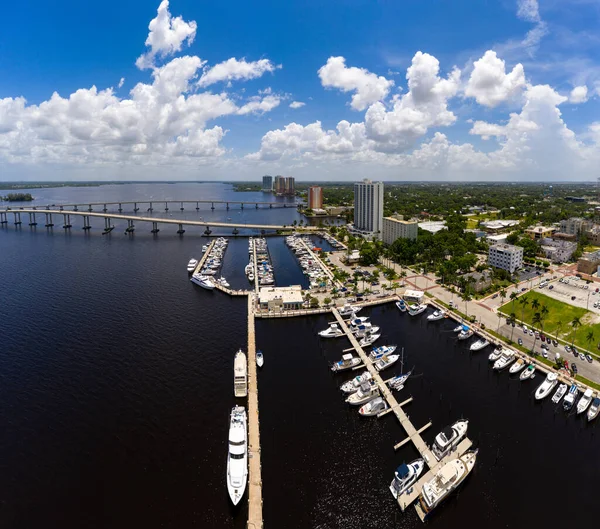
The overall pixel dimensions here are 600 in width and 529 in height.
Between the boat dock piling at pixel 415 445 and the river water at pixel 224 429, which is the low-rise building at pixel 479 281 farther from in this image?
the boat dock piling at pixel 415 445

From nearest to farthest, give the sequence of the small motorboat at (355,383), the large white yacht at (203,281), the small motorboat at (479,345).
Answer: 1. the small motorboat at (355,383)
2. the small motorboat at (479,345)
3. the large white yacht at (203,281)

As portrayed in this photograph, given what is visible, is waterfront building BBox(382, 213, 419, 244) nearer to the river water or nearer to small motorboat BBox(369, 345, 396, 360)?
the river water

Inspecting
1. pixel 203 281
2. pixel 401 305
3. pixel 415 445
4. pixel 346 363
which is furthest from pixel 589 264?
pixel 203 281

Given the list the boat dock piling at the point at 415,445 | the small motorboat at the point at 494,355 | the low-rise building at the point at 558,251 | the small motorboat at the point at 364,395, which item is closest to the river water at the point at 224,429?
the boat dock piling at the point at 415,445

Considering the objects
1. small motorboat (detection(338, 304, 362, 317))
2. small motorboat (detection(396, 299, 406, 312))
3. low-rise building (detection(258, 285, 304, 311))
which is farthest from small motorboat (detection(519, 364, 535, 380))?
low-rise building (detection(258, 285, 304, 311))

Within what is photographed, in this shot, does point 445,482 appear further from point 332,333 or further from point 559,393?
point 332,333
